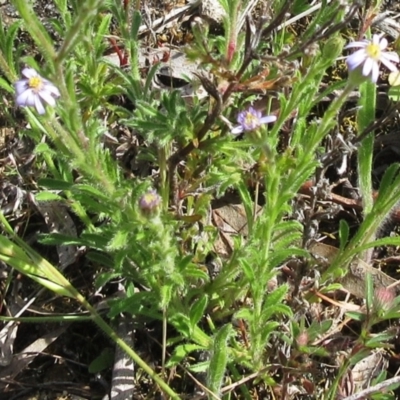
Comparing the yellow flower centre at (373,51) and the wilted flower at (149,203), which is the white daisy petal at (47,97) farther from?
the yellow flower centre at (373,51)

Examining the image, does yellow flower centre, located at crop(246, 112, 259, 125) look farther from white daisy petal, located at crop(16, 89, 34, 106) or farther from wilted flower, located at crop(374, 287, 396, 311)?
wilted flower, located at crop(374, 287, 396, 311)

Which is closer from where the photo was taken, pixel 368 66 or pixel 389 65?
pixel 368 66

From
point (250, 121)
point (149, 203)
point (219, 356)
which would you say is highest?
point (250, 121)

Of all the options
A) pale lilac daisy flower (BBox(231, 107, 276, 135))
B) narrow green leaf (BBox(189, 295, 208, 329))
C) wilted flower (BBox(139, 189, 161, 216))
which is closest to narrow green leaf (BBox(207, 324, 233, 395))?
narrow green leaf (BBox(189, 295, 208, 329))

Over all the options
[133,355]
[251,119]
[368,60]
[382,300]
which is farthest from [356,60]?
[133,355]

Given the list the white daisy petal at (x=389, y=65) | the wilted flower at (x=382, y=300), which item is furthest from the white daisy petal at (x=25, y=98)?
the wilted flower at (x=382, y=300)

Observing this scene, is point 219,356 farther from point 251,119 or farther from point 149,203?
point 251,119
